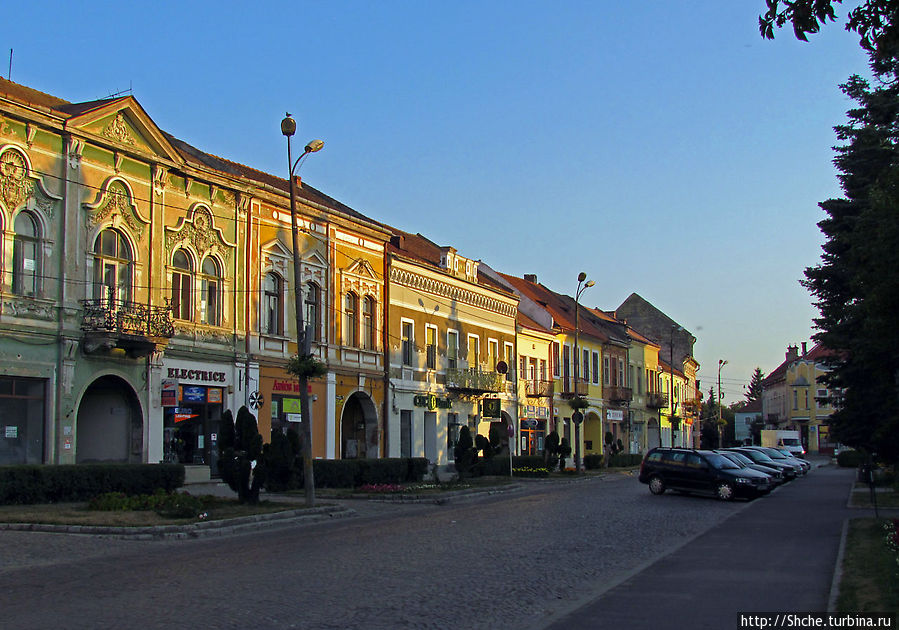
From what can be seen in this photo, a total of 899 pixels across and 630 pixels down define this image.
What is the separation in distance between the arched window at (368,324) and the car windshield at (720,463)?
640 inches

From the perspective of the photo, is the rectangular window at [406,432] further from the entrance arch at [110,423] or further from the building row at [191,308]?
the entrance arch at [110,423]

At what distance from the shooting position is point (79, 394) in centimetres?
2695

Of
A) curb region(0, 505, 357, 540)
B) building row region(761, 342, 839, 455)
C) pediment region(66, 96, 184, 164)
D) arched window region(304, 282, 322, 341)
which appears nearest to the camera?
curb region(0, 505, 357, 540)

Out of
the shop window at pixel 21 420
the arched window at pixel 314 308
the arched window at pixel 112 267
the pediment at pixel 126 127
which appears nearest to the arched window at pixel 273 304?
the arched window at pixel 314 308

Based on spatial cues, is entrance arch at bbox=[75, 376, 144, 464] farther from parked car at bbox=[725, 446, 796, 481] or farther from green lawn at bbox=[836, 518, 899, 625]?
parked car at bbox=[725, 446, 796, 481]

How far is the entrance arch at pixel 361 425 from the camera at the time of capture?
41062mm

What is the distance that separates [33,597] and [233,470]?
11.7 metres

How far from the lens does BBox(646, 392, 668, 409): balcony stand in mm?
79750

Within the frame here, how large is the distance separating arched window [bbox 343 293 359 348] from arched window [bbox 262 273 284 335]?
4487 millimetres

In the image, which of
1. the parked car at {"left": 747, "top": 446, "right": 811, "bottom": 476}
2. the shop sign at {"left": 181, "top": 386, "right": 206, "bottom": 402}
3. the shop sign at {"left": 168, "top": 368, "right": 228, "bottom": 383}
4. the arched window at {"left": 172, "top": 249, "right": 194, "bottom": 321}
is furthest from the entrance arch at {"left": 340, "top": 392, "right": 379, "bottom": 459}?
the parked car at {"left": 747, "top": 446, "right": 811, "bottom": 476}

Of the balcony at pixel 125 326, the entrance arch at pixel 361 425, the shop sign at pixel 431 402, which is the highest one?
the balcony at pixel 125 326

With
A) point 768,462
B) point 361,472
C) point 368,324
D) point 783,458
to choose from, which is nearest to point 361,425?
point 368,324

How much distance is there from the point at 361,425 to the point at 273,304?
27.2ft

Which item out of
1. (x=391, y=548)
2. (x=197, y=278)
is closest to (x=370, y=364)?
(x=197, y=278)
